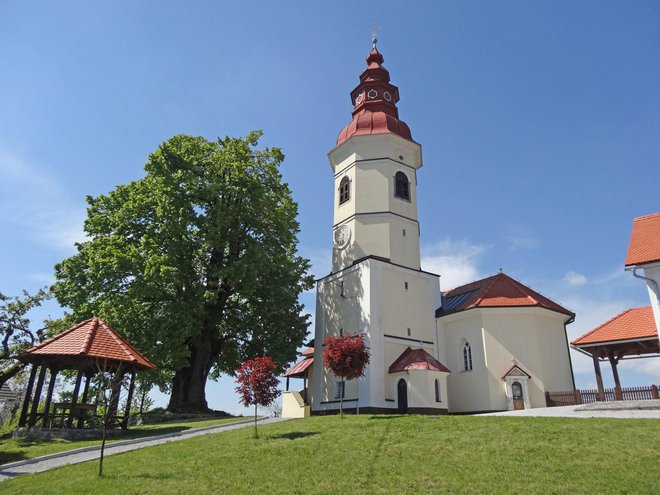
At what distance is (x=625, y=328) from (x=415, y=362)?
8.77m

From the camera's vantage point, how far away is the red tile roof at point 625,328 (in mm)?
19362

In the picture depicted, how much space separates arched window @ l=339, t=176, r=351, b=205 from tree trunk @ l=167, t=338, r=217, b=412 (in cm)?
1060

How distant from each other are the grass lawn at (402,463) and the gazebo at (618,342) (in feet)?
21.4

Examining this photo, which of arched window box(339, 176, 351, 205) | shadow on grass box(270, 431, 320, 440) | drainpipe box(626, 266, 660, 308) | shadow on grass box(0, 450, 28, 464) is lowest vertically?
shadow on grass box(0, 450, 28, 464)

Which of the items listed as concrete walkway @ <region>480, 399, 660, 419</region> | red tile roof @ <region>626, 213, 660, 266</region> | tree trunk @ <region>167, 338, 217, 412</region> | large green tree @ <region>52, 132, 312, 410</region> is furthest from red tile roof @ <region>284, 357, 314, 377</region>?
red tile roof @ <region>626, 213, 660, 266</region>

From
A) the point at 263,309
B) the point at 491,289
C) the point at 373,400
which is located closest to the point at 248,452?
the point at 373,400

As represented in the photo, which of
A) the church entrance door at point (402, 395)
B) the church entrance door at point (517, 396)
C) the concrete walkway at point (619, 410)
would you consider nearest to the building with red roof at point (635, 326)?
the concrete walkway at point (619, 410)

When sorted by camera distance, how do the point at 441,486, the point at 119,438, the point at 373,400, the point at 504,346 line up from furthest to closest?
the point at 504,346, the point at 373,400, the point at 119,438, the point at 441,486

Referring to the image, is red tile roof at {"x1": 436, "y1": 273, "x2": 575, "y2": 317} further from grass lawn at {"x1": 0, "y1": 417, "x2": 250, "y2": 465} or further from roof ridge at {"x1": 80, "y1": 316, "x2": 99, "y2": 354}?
roof ridge at {"x1": 80, "y1": 316, "x2": 99, "y2": 354}

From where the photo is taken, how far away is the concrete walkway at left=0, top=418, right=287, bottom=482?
12453mm

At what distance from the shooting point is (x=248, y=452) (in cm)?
1279

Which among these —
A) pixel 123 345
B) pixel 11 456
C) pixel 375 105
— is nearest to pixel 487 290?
pixel 375 105

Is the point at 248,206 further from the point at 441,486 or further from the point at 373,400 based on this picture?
the point at 441,486

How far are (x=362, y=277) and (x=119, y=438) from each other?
42.9 feet
